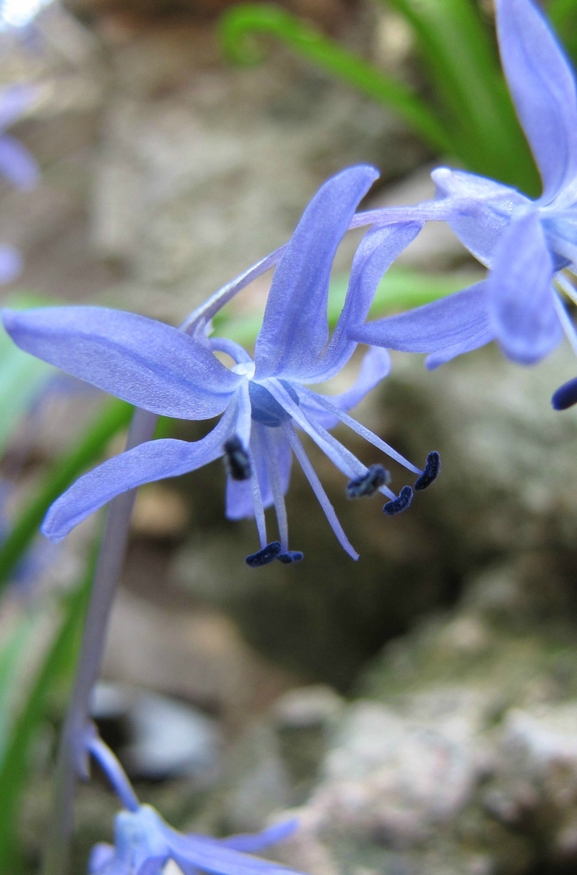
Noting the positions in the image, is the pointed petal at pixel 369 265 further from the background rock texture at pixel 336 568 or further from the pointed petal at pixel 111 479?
the background rock texture at pixel 336 568

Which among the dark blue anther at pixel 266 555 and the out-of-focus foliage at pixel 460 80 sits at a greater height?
the out-of-focus foliage at pixel 460 80

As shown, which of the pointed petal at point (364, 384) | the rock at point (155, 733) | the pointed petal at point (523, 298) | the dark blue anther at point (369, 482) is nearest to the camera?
the pointed petal at point (523, 298)

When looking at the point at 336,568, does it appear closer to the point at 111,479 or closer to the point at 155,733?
the point at 155,733

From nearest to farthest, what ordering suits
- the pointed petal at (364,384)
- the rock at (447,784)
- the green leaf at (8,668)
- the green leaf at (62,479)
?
1. the pointed petal at (364,384)
2. the rock at (447,784)
3. the green leaf at (62,479)
4. the green leaf at (8,668)

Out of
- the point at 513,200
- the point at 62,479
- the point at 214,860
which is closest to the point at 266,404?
the point at 513,200

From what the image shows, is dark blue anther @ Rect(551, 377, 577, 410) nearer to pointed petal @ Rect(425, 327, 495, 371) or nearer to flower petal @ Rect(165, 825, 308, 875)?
pointed petal @ Rect(425, 327, 495, 371)

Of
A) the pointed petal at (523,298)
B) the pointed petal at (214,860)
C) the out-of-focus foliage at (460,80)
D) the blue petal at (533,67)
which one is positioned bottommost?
the pointed petal at (214,860)

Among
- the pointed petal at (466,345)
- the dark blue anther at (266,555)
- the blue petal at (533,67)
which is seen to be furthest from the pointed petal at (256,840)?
the blue petal at (533,67)

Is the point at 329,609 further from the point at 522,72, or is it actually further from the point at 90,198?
the point at 90,198
